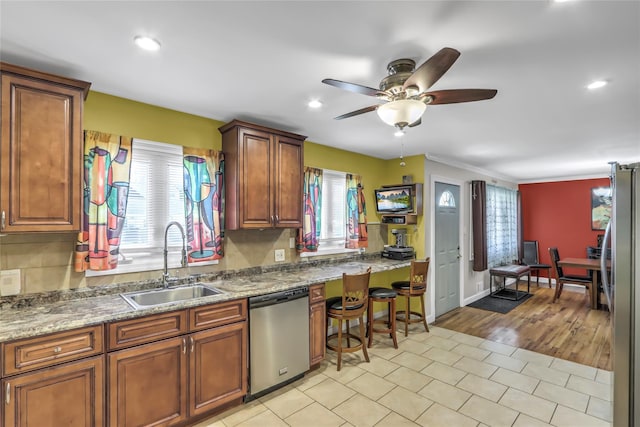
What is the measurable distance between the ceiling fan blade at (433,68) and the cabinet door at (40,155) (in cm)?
215

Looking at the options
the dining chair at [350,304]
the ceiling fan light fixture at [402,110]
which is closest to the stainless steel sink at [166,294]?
the dining chair at [350,304]

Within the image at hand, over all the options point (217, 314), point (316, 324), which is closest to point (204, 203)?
point (217, 314)

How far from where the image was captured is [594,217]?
255 inches

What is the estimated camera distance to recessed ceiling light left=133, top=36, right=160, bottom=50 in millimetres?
1702

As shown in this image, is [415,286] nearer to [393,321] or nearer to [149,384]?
[393,321]

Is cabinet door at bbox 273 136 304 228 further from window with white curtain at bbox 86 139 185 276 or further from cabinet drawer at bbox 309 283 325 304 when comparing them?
window with white curtain at bbox 86 139 185 276

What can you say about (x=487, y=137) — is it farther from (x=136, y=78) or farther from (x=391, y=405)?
(x=136, y=78)

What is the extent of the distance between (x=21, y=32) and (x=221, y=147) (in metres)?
1.60

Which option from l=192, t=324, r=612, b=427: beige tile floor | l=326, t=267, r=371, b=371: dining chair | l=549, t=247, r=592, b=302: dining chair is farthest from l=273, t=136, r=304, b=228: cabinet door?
l=549, t=247, r=592, b=302: dining chair

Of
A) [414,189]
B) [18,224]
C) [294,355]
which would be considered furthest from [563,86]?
[18,224]

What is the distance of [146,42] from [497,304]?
6082mm

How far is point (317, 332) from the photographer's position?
10.1 feet

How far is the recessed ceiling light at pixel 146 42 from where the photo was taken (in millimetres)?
1702

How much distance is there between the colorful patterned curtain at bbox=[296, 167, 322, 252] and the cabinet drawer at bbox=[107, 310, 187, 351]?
5.60 ft
